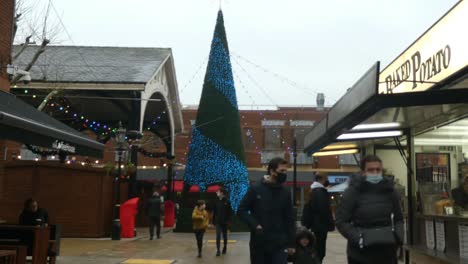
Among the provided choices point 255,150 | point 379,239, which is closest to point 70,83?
point 379,239

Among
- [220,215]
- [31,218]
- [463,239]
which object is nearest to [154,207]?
[220,215]

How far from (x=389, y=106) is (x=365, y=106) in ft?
0.93

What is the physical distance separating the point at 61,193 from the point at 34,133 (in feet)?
39.1

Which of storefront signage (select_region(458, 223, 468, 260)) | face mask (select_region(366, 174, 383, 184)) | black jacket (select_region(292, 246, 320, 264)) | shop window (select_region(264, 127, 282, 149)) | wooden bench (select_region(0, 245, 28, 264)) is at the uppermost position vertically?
shop window (select_region(264, 127, 282, 149))

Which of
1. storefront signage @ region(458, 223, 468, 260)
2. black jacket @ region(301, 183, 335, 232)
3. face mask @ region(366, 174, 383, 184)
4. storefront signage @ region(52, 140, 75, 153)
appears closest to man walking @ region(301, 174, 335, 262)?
black jacket @ region(301, 183, 335, 232)

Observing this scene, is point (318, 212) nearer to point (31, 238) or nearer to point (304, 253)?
point (304, 253)

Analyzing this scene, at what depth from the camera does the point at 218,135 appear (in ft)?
79.4

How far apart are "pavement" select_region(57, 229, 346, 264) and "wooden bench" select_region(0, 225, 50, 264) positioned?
2.63 meters

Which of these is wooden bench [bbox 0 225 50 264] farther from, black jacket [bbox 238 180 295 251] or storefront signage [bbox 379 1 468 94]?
storefront signage [bbox 379 1 468 94]

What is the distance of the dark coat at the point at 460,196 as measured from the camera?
8245 millimetres

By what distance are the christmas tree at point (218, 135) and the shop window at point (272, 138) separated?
3160cm

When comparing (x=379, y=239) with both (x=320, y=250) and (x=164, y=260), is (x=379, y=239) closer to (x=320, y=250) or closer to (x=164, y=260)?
(x=320, y=250)

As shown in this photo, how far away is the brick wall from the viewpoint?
60.5 feet

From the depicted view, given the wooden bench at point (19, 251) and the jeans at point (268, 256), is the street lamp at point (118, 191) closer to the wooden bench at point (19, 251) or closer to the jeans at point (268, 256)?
the wooden bench at point (19, 251)
